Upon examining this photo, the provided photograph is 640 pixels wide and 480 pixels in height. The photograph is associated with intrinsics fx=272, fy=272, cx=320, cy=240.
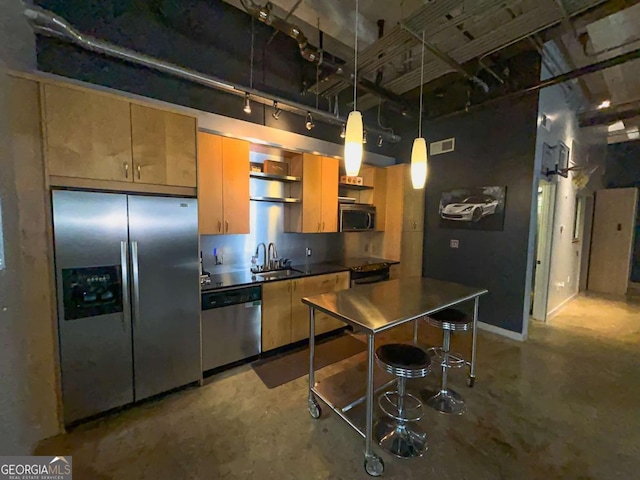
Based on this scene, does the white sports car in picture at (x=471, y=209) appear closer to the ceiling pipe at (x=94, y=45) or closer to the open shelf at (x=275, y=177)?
the open shelf at (x=275, y=177)

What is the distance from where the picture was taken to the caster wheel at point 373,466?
1.69 metres

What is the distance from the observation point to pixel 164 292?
2.32 m

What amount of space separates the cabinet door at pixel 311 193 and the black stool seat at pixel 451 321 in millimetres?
1829

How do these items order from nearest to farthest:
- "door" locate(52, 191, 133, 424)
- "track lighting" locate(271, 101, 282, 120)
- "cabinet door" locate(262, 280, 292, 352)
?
"door" locate(52, 191, 133, 424)
"cabinet door" locate(262, 280, 292, 352)
"track lighting" locate(271, 101, 282, 120)

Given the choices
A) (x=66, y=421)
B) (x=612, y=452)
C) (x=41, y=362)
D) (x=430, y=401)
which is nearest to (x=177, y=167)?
(x=41, y=362)

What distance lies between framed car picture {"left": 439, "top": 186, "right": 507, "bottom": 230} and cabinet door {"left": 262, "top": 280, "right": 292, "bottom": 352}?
269 cm

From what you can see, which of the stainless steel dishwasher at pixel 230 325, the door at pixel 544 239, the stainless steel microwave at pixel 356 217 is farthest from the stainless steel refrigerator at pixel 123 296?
the door at pixel 544 239

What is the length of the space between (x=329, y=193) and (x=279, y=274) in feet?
4.29

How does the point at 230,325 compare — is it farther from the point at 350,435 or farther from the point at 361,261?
the point at 361,261

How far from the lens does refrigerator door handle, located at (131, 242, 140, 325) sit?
2.14 m

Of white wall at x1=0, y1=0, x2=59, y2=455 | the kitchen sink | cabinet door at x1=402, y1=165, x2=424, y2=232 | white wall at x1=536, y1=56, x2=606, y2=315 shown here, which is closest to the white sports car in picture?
cabinet door at x1=402, y1=165, x2=424, y2=232

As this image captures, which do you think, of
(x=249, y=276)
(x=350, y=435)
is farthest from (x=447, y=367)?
(x=249, y=276)

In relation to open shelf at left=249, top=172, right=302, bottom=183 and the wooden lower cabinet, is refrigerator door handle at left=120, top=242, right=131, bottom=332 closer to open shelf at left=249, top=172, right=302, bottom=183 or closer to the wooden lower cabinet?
the wooden lower cabinet

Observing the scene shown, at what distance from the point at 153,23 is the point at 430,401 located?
4.33 meters
